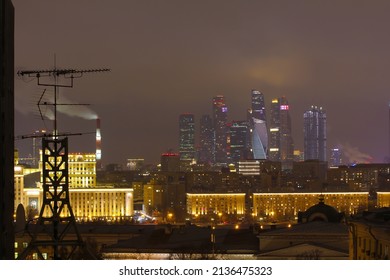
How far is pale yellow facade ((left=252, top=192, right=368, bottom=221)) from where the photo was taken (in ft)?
126

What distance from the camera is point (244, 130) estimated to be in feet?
52.1

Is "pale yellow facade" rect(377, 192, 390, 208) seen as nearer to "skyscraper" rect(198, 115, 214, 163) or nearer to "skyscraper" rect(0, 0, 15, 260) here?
"skyscraper" rect(198, 115, 214, 163)

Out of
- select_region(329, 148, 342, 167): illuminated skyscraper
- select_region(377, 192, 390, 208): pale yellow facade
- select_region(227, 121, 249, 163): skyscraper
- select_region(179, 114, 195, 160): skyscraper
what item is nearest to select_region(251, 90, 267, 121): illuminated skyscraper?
select_region(227, 121, 249, 163): skyscraper

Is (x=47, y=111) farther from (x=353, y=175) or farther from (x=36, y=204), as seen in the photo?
(x=353, y=175)

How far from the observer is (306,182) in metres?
42.9

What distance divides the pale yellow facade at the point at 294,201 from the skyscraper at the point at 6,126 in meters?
31.2

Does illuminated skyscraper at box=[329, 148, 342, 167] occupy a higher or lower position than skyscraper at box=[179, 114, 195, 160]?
lower

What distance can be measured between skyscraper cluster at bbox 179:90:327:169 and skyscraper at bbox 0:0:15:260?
11.7ft

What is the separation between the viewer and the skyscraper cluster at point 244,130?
40.9 ft

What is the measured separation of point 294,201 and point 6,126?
33.5 metres

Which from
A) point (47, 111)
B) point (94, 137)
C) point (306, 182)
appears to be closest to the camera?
point (47, 111)

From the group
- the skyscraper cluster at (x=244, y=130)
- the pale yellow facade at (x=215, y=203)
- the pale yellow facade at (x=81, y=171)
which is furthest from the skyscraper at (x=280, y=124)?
the pale yellow facade at (x=215, y=203)
